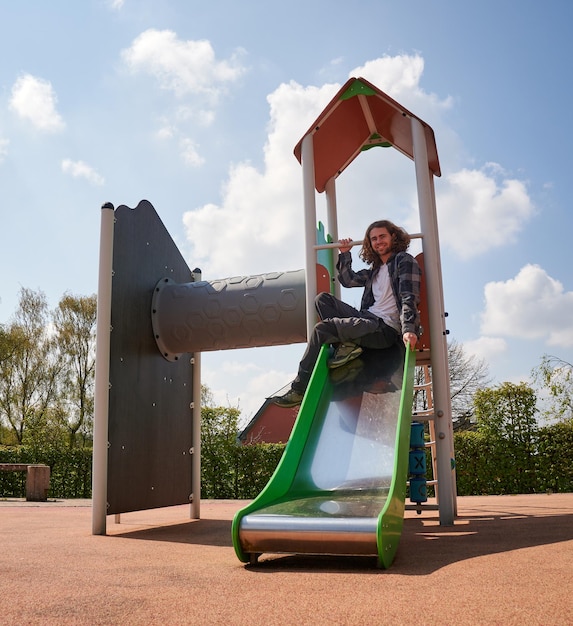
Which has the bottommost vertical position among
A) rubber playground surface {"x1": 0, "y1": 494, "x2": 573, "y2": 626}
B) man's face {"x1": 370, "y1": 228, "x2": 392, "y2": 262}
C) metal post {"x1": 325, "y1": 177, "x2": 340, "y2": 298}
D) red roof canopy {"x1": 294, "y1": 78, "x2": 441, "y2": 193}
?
rubber playground surface {"x1": 0, "y1": 494, "x2": 573, "y2": 626}

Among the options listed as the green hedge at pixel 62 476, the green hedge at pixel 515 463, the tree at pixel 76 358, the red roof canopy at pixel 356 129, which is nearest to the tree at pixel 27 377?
the tree at pixel 76 358

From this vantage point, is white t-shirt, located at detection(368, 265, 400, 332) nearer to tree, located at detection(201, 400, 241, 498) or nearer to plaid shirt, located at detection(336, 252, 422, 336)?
plaid shirt, located at detection(336, 252, 422, 336)

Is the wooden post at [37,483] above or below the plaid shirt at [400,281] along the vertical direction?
below

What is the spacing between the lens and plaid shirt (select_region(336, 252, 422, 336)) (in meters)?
3.83

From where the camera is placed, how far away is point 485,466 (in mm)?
9906

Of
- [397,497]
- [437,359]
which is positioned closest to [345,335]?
[437,359]

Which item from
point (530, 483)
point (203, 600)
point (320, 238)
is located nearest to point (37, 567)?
point (203, 600)

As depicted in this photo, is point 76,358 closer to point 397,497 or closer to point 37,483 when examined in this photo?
point 37,483

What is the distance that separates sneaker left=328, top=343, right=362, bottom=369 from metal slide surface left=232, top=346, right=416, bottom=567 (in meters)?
0.05

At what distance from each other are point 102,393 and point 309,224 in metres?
1.87

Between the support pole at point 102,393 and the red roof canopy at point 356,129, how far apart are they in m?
1.73

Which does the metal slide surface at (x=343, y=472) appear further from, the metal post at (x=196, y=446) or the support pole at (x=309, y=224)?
the metal post at (x=196, y=446)

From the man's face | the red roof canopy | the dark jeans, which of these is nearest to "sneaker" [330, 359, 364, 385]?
the dark jeans

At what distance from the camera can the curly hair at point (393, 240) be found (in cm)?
443
